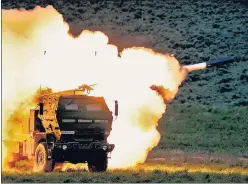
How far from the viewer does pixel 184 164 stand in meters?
29.2

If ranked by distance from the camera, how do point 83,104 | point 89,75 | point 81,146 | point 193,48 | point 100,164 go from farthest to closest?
point 193,48 → point 89,75 → point 100,164 → point 83,104 → point 81,146

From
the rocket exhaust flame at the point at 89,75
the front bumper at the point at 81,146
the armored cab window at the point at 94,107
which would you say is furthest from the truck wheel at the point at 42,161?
the armored cab window at the point at 94,107

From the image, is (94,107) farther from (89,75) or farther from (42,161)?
(89,75)

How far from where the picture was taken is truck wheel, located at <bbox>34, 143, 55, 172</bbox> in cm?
2486

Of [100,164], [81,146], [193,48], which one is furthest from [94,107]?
[193,48]

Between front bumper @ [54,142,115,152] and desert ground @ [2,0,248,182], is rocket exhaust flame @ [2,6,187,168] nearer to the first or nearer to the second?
front bumper @ [54,142,115,152]

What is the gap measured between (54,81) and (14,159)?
9.67 feet

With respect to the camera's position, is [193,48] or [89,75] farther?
[193,48]

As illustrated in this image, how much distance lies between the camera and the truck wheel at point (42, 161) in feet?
81.6

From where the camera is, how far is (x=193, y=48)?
52.6m

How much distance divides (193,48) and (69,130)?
28809 millimetres

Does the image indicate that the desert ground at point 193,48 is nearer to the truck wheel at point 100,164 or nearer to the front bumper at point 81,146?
the truck wheel at point 100,164

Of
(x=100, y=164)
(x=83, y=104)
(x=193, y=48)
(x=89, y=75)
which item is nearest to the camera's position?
(x=83, y=104)

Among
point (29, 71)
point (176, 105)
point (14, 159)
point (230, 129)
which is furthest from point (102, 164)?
point (176, 105)
